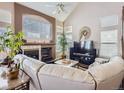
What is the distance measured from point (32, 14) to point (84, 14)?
2787mm

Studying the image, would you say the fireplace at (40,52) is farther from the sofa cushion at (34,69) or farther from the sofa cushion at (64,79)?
the sofa cushion at (64,79)

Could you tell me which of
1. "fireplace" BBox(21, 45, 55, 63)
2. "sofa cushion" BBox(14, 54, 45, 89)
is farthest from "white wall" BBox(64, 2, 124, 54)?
"sofa cushion" BBox(14, 54, 45, 89)

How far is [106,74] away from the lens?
4.68 ft

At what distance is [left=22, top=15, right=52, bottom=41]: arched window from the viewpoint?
5764 mm

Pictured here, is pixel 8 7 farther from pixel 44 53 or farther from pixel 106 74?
pixel 106 74

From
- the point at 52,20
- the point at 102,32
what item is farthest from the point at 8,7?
the point at 102,32

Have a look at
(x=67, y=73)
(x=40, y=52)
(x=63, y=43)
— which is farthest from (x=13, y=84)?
(x=63, y=43)

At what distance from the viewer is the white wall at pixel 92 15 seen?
5.88 m

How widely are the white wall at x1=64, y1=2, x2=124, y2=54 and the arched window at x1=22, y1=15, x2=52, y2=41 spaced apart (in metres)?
1.46

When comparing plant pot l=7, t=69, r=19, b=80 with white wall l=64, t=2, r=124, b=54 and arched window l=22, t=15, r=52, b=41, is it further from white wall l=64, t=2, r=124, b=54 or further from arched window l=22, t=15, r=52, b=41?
white wall l=64, t=2, r=124, b=54

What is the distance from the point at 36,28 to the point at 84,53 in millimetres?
2695

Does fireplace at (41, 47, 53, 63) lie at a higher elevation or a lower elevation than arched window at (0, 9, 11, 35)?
lower

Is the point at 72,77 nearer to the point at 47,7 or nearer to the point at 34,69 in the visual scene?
the point at 34,69

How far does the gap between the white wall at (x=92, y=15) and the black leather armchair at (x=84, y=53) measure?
1.69 ft
